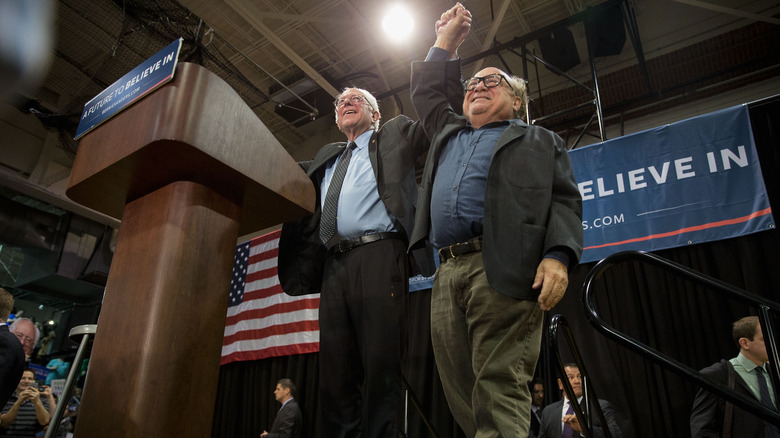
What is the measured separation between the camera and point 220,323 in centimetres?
117

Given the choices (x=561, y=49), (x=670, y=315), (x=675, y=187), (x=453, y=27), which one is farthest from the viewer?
(x=561, y=49)

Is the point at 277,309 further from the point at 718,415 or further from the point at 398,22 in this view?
the point at 718,415

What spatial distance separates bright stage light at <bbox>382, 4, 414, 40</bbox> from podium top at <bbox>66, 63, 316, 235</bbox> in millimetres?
4145

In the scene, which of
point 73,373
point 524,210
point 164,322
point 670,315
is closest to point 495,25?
point 670,315

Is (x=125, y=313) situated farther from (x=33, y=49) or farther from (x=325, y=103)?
(x=325, y=103)

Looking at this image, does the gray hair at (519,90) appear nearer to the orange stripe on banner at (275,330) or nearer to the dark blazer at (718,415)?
the dark blazer at (718,415)

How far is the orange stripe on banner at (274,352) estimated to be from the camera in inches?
206

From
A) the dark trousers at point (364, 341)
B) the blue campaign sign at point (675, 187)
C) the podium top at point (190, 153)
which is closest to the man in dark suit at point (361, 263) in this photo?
the dark trousers at point (364, 341)

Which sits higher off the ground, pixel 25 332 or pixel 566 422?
pixel 25 332

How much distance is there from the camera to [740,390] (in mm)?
2896

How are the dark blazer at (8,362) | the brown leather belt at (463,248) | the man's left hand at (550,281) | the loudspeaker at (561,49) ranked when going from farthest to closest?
1. the loudspeaker at (561,49)
2. the dark blazer at (8,362)
3. the brown leather belt at (463,248)
4. the man's left hand at (550,281)

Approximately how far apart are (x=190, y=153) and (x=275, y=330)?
15.6ft

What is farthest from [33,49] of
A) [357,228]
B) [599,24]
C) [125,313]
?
[599,24]

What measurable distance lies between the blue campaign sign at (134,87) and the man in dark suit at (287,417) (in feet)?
14.8
